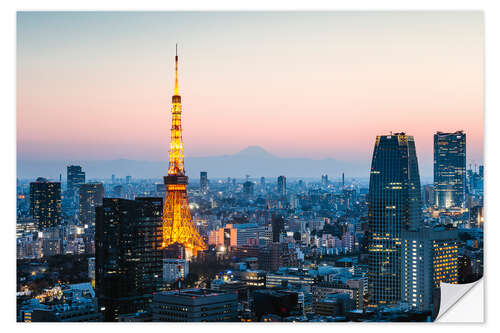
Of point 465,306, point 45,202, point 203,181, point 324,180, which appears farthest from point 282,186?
point 465,306

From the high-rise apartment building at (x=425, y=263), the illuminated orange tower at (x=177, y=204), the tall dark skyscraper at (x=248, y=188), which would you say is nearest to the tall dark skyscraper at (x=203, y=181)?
the illuminated orange tower at (x=177, y=204)

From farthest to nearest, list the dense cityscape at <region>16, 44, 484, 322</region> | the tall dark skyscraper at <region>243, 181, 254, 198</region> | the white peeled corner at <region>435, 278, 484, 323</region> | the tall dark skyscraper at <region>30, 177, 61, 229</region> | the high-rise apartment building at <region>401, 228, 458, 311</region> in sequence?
the tall dark skyscraper at <region>243, 181, 254, 198</region>, the tall dark skyscraper at <region>30, 177, 61, 229</region>, the high-rise apartment building at <region>401, 228, 458, 311</region>, the dense cityscape at <region>16, 44, 484, 322</region>, the white peeled corner at <region>435, 278, 484, 323</region>

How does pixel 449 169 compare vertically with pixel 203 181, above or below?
above

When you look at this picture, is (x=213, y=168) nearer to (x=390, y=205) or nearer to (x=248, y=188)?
(x=248, y=188)

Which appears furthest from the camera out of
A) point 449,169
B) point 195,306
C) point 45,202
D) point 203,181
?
point 203,181

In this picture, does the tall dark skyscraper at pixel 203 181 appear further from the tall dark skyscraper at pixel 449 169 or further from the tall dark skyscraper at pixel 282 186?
the tall dark skyscraper at pixel 449 169

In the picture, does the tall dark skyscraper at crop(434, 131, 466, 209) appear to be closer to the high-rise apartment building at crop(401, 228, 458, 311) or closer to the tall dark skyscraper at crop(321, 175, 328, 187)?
the high-rise apartment building at crop(401, 228, 458, 311)

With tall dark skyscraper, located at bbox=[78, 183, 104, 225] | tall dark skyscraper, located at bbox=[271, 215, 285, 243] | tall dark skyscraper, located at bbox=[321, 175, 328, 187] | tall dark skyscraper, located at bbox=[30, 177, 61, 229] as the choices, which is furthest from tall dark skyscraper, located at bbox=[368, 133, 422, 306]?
tall dark skyscraper, located at bbox=[30, 177, 61, 229]
